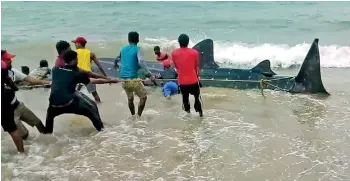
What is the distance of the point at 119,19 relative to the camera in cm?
2734

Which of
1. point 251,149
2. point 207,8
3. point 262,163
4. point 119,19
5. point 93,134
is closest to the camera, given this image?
point 262,163

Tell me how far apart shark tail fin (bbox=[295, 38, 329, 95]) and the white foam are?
492 centimetres

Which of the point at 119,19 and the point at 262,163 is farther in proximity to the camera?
the point at 119,19

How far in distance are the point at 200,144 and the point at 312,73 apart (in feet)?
13.2

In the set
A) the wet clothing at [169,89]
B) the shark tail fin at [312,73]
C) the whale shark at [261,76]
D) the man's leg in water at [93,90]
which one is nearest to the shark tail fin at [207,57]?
the whale shark at [261,76]

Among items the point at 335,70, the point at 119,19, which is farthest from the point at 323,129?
the point at 119,19

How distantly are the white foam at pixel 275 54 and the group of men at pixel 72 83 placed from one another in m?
8.20

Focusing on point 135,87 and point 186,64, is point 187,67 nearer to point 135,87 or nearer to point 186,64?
point 186,64

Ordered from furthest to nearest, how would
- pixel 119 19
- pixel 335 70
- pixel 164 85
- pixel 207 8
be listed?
pixel 207 8 → pixel 119 19 → pixel 335 70 → pixel 164 85

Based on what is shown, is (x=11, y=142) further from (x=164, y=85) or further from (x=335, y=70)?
(x=335, y=70)

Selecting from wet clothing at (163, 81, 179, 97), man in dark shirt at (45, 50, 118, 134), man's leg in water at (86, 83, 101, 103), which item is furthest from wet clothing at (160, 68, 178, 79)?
man in dark shirt at (45, 50, 118, 134)

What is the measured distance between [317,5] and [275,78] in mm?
20570

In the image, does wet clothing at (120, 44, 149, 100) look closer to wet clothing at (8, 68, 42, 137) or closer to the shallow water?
the shallow water

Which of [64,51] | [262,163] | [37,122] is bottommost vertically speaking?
[262,163]
